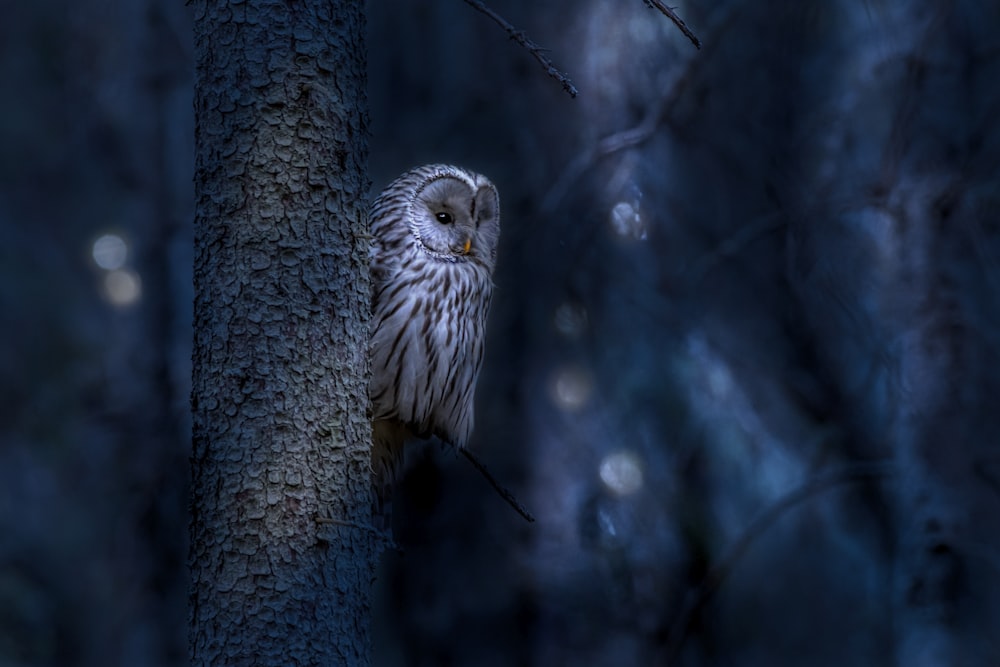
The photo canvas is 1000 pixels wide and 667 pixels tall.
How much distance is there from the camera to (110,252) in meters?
6.15

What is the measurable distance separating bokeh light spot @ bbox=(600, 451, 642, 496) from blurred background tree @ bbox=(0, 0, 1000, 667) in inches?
0.7

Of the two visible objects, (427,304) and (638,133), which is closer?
(427,304)

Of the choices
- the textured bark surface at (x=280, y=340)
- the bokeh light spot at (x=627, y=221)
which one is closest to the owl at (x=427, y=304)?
the textured bark surface at (x=280, y=340)

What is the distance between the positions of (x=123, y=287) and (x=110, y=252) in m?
0.22

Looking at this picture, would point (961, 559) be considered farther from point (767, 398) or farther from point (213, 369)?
point (213, 369)

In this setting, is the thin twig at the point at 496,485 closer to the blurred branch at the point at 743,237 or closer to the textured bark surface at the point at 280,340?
the textured bark surface at the point at 280,340

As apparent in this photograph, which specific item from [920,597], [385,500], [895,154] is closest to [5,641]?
[385,500]

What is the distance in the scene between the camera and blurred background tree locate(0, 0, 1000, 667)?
206 inches

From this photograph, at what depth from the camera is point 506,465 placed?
5156 millimetres

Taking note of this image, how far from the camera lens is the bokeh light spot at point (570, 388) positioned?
5270mm

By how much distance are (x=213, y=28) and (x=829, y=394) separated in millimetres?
4151

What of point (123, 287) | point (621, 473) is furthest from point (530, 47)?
point (123, 287)

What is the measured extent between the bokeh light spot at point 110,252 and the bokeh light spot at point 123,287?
0.05m

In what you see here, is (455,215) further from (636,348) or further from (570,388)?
(636,348)
